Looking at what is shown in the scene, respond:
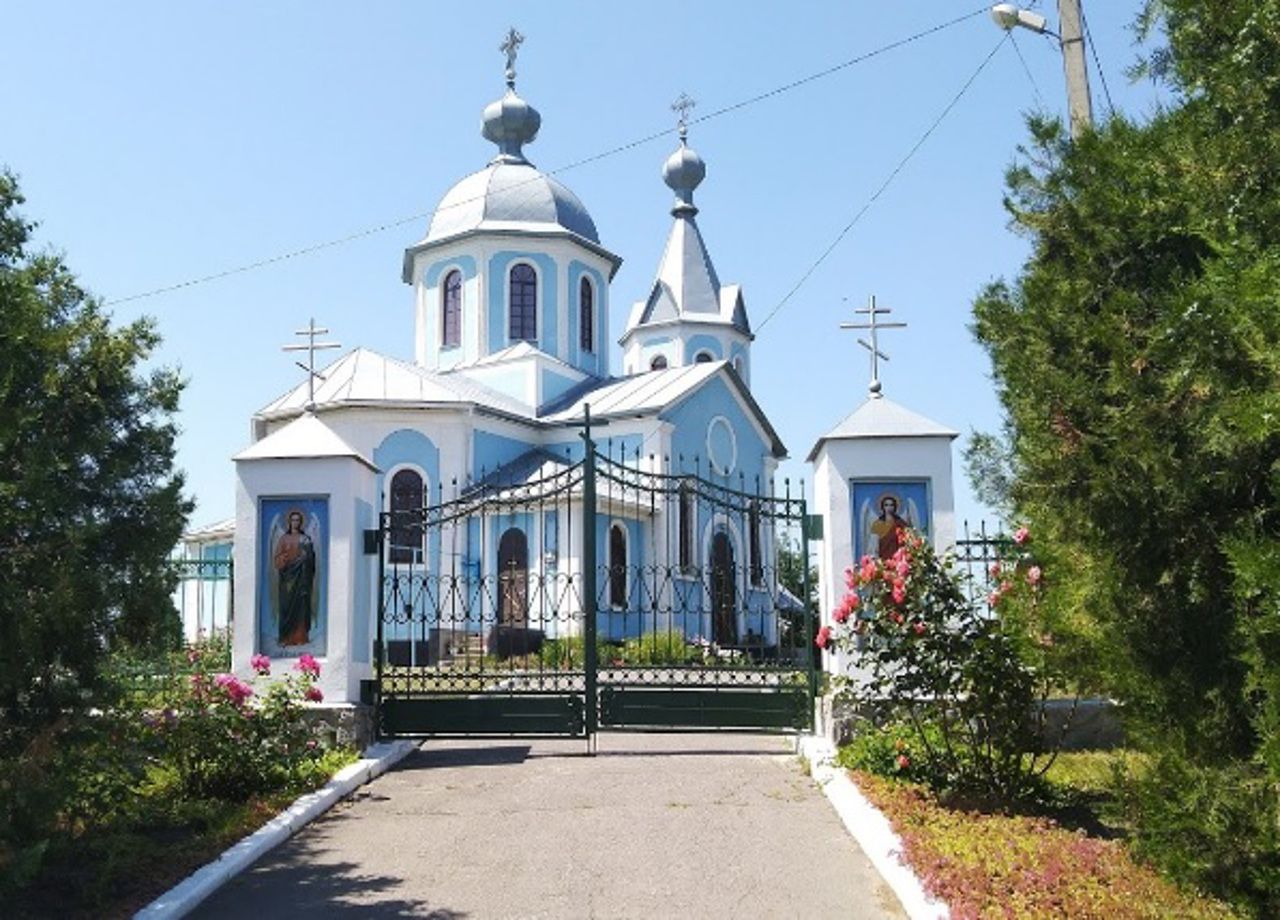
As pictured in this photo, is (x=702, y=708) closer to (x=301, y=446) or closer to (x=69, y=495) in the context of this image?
(x=301, y=446)

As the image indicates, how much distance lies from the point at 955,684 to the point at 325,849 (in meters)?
3.71

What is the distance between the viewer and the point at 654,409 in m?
25.1

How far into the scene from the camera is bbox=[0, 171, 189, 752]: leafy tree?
4801 millimetres

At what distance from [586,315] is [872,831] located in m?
24.8

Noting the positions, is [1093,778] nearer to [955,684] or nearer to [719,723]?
[955,684]

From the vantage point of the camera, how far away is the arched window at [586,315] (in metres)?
29.8

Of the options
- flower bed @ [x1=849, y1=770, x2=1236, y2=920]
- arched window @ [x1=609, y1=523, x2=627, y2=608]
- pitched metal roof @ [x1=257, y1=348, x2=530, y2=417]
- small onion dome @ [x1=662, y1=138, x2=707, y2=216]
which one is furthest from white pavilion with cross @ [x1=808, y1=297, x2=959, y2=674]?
small onion dome @ [x1=662, y1=138, x2=707, y2=216]

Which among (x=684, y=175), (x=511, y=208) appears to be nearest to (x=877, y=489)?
(x=511, y=208)

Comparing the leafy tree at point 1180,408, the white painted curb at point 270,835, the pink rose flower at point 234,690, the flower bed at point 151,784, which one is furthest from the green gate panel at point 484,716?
the leafy tree at point 1180,408

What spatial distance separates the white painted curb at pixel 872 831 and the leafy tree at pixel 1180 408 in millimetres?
994

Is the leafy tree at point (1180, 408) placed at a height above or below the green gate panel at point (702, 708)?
above

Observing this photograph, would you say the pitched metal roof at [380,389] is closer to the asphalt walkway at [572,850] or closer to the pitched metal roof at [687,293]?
the pitched metal roof at [687,293]

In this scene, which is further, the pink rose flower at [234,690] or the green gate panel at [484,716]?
the green gate panel at [484,716]

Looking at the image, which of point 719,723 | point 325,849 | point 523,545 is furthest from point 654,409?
point 325,849
